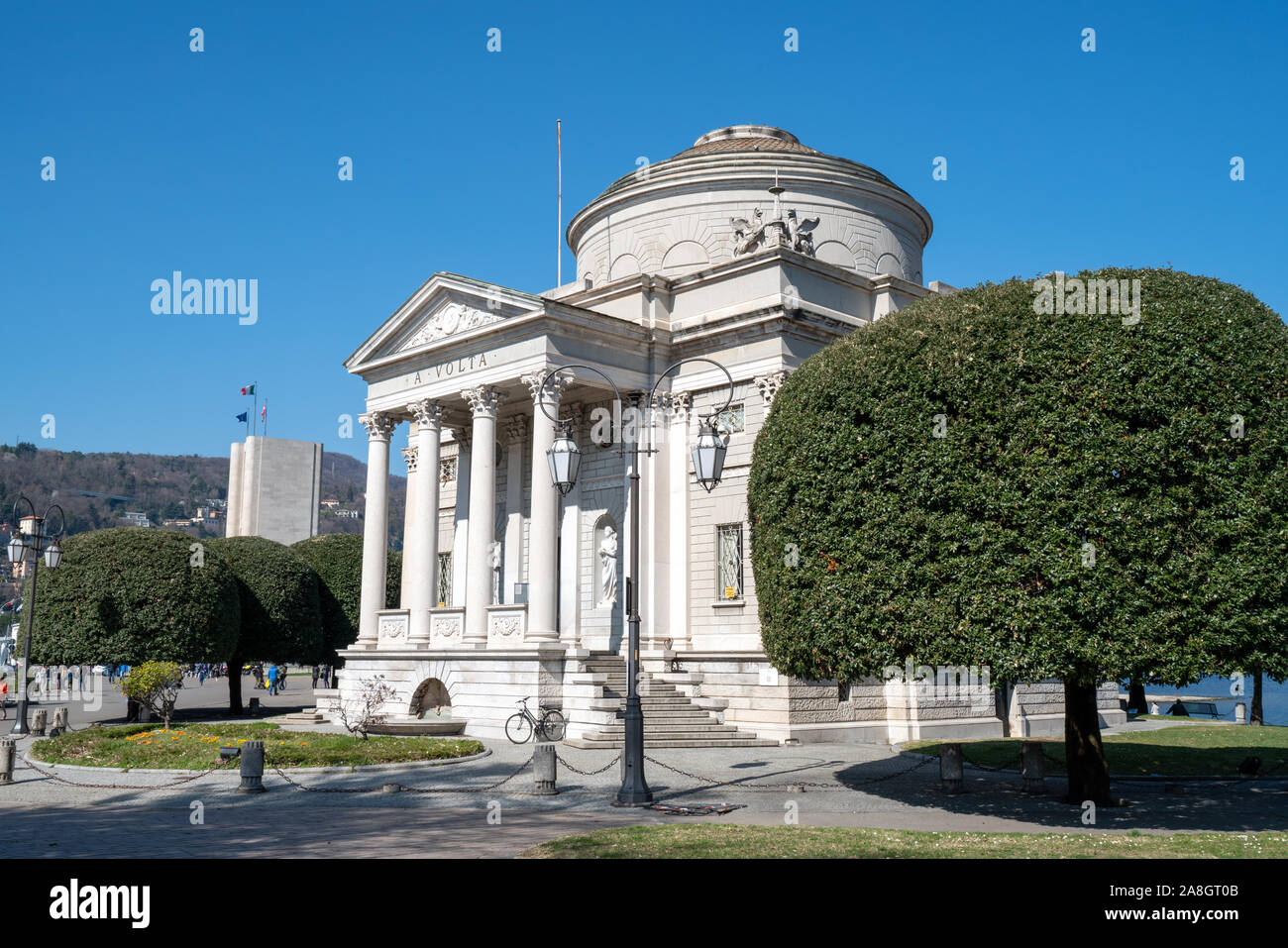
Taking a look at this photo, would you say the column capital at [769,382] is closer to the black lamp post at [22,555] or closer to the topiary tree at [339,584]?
the black lamp post at [22,555]

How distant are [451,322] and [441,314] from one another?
521 millimetres

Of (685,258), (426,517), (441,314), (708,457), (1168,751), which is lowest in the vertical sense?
(1168,751)

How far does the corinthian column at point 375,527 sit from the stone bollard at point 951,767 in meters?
20.7

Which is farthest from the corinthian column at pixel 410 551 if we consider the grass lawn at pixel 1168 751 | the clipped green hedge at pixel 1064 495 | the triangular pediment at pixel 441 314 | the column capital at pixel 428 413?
the clipped green hedge at pixel 1064 495

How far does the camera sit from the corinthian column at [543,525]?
29.5 m

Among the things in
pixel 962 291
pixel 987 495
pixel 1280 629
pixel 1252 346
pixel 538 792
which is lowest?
pixel 538 792

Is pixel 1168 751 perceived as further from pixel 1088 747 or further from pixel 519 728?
pixel 519 728

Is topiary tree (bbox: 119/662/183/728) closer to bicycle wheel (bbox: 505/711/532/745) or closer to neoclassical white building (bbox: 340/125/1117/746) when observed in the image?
neoclassical white building (bbox: 340/125/1117/746)

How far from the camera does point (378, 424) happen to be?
118ft

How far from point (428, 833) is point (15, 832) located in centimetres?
564

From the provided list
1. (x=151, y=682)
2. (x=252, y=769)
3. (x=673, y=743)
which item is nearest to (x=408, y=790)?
(x=252, y=769)
